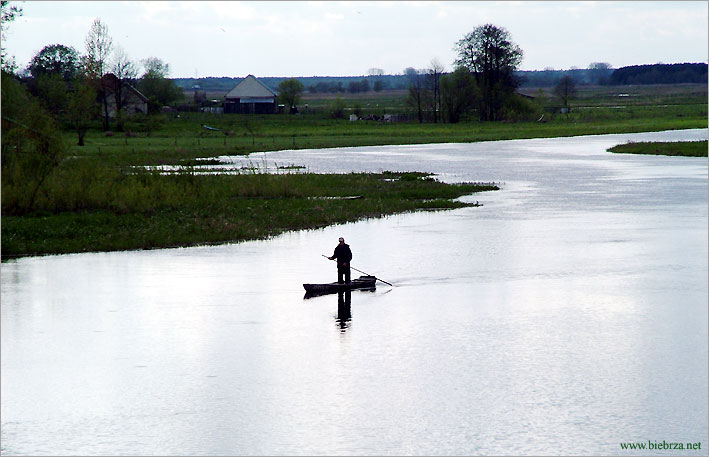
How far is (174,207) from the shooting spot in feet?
141

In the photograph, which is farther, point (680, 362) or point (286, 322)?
point (286, 322)

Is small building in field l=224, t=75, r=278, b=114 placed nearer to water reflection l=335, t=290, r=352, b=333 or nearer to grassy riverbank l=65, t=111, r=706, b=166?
grassy riverbank l=65, t=111, r=706, b=166

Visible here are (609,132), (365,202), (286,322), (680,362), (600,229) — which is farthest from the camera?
(609,132)

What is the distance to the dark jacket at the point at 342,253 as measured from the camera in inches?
995

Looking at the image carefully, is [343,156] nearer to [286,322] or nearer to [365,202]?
[365,202]

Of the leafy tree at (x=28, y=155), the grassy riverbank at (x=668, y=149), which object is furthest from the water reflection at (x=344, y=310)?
the grassy riverbank at (x=668, y=149)

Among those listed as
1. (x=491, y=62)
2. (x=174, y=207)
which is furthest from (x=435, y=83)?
(x=174, y=207)

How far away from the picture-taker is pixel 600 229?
1518 inches

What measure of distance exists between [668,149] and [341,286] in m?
65.0

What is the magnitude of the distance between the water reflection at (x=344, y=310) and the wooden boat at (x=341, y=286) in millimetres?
200

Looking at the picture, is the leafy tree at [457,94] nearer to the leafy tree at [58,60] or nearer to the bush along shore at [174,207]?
the leafy tree at [58,60]

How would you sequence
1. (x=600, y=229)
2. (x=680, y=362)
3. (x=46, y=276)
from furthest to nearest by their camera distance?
(x=600, y=229) → (x=46, y=276) → (x=680, y=362)

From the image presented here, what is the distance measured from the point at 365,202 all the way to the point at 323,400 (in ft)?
97.3

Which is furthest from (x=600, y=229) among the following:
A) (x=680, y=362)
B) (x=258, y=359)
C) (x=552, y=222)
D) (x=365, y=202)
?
(x=258, y=359)
